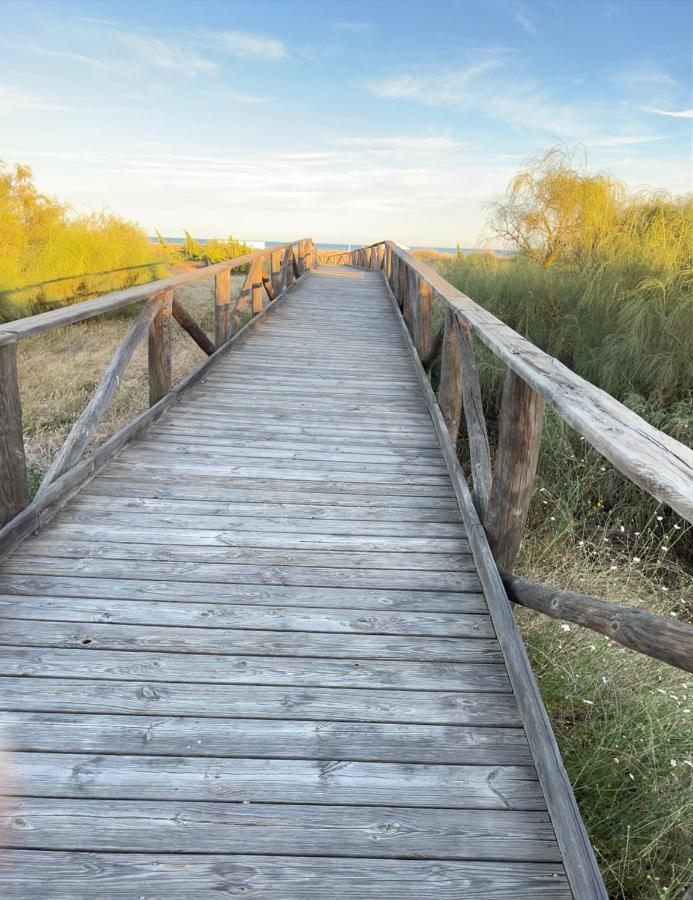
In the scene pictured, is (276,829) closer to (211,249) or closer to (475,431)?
(475,431)

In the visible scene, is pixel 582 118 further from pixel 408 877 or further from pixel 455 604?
pixel 408 877

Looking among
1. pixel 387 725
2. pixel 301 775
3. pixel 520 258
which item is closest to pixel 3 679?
pixel 301 775

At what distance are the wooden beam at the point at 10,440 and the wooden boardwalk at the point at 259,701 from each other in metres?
0.18

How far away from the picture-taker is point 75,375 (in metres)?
8.36

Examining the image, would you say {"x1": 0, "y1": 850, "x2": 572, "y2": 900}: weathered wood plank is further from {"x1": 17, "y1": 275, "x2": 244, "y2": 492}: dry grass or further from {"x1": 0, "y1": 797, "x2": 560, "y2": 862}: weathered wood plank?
{"x1": 17, "y1": 275, "x2": 244, "y2": 492}: dry grass

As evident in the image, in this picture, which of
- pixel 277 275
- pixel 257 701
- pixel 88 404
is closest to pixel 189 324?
pixel 88 404

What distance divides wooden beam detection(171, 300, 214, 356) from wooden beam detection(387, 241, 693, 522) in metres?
2.55

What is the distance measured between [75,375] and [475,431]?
23.2 ft

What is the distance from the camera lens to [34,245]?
11547mm

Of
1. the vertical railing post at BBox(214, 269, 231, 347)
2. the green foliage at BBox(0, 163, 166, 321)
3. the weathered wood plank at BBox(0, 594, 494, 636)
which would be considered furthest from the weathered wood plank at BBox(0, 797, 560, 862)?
the green foliage at BBox(0, 163, 166, 321)

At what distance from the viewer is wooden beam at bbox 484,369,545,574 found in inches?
82.7

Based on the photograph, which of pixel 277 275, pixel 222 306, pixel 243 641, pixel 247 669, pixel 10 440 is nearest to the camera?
pixel 247 669

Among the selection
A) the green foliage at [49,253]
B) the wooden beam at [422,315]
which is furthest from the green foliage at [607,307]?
the green foliage at [49,253]

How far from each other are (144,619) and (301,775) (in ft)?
2.56
